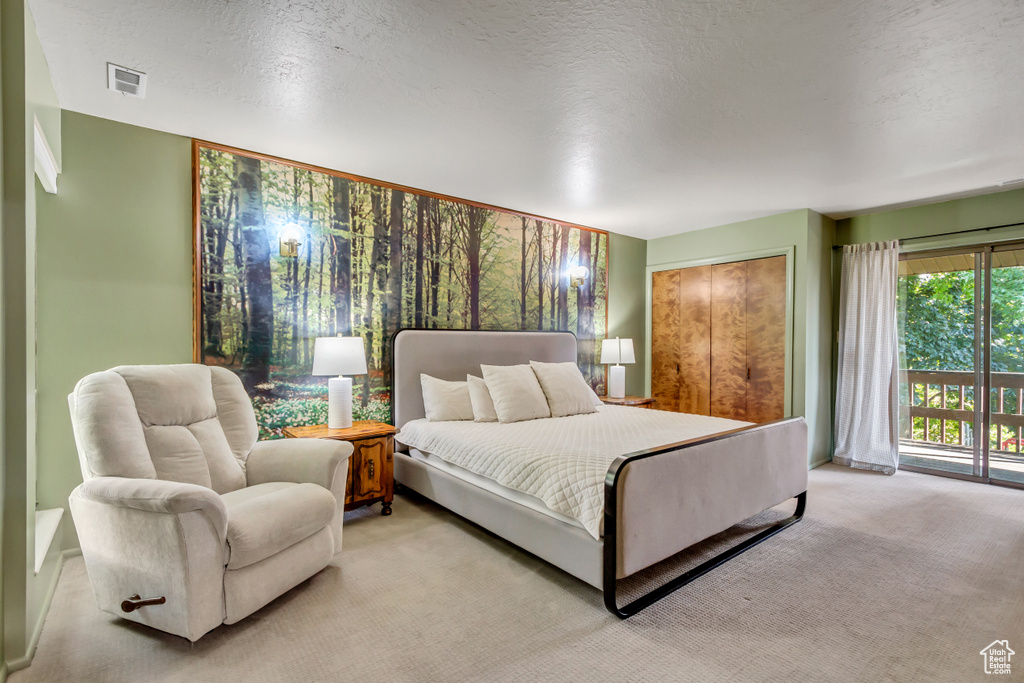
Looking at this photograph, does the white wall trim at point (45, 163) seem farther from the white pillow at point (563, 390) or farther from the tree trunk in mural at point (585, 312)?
the tree trunk in mural at point (585, 312)

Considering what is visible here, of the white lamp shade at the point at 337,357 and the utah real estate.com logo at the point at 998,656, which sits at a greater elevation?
the white lamp shade at the point at 337,357

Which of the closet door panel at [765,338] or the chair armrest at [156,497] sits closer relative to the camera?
the chair armrest at [156,497]

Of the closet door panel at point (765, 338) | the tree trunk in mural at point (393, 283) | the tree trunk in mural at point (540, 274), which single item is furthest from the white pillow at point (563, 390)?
the closet door panel at point (765, 338)

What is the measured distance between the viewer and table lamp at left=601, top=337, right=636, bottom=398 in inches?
205

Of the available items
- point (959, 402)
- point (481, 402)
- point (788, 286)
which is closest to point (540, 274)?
point (481, 402)

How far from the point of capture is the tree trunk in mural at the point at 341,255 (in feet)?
11.8

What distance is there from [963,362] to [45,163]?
6.74m

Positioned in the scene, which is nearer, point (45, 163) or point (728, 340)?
point (45, 163)

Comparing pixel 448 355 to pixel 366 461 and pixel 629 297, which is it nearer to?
pixel 366 461

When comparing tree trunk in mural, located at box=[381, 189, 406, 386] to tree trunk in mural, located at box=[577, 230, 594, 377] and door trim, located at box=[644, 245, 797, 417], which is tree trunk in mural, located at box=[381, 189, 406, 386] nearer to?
tree trunk in mural, located at box=[577, 230, 594, 377]

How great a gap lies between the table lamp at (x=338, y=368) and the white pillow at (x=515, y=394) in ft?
3.33

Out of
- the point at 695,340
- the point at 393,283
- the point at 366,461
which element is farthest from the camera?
the point at 695,340

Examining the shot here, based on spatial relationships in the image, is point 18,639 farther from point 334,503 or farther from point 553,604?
point 553,604

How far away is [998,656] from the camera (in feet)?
6.10
